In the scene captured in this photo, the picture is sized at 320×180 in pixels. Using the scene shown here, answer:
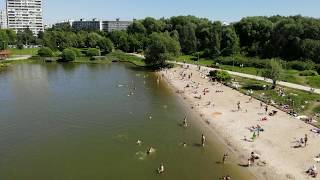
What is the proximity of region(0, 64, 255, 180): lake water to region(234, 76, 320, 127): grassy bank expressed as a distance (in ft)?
44.1

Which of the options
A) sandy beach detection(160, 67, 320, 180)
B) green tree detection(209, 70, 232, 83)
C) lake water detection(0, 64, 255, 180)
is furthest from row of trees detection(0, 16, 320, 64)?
sandy beach detection(160, 67, 320, 180)

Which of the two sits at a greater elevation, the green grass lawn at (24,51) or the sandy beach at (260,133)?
the green grass lawn at (24,51)

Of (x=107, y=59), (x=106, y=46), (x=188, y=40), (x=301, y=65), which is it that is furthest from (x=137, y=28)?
(x=301, y=65)

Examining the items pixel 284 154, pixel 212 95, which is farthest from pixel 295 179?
pixel 212 95

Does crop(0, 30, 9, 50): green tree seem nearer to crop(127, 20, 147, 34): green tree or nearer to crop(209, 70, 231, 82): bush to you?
crop(127, 20, 147, 34): green tree

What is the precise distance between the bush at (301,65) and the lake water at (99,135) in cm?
3264

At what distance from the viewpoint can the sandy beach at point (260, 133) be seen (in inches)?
1432

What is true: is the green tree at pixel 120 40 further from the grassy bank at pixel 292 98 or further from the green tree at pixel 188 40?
the grassy bank at pixel 292 98

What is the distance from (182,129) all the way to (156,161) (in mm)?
11933

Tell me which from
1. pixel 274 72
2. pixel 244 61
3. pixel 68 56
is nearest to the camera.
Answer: pixel 274 72

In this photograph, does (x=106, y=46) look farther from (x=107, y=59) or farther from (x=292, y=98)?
(x=292, y=98)

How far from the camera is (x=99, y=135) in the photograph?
46.1m

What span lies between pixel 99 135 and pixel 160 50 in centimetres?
6145

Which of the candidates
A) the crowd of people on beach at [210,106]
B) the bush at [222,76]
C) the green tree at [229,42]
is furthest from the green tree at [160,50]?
the bush at [222,76]
